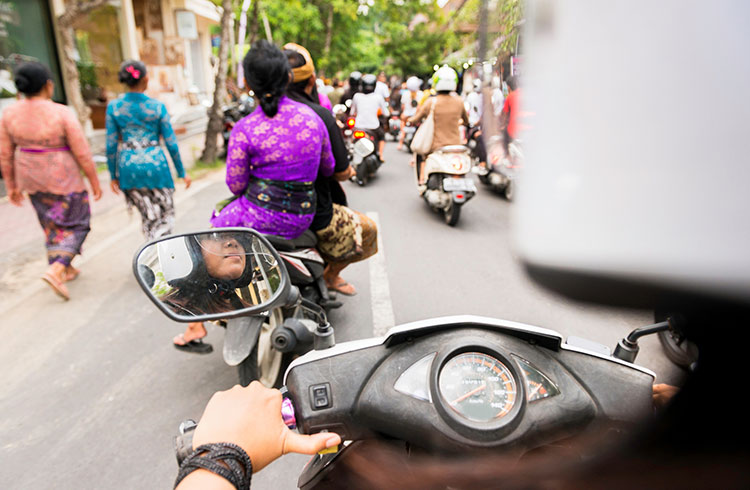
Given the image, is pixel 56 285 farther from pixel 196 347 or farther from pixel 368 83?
pixel 368 83

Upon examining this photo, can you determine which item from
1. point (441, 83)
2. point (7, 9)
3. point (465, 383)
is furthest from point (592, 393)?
point (7, 9)

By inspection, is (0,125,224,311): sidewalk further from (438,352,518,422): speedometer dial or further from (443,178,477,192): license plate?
(438,352,518,422): speedometer dial

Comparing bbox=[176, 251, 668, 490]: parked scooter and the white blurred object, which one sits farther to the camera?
bbox=[176, 251, 668, 490]: parked scooter

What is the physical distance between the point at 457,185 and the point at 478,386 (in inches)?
192

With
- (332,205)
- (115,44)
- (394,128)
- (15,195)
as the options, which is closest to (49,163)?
(15,195)

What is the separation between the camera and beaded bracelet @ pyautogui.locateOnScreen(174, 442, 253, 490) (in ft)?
2.50

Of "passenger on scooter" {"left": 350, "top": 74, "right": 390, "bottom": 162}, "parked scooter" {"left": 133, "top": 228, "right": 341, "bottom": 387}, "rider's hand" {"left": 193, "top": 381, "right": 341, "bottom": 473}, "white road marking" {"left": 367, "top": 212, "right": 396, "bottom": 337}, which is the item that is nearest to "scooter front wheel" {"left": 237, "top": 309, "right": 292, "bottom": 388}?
"white road marking" {"left": 367, "top": 212, "right": 396, "bottom": 337}

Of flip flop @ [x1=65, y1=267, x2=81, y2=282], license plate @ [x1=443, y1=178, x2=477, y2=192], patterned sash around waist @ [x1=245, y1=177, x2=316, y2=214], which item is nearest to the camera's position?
patterned sash around waist @ [x1=245, y1=177, x2=316, y2=214]

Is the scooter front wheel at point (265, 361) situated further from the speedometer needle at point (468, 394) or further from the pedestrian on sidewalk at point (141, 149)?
the pedestrian on sidewalk at point (141, 149)

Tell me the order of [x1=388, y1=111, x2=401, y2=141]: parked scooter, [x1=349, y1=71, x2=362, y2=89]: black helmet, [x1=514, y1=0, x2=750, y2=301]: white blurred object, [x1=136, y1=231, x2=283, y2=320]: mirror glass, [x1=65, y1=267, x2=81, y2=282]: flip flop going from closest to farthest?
[x1=514, y1=0, x2=750, y2=301]: white blurred object → [x1=136, y1=231, x2=283, y2=320]: mirror glass → [x1=65, y1=267, x2=81, y2=282]: flip flop → [x1=349, y1=71, x2=362, y2=89]: black helmet → [x1=388, y1=111, x2=401, y2=141]: parked scooter

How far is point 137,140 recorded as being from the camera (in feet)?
13.0

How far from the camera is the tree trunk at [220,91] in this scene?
8.73m

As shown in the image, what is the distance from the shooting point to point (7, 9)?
9.46 meters

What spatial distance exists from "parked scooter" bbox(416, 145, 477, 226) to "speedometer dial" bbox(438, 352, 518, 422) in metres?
4.72
